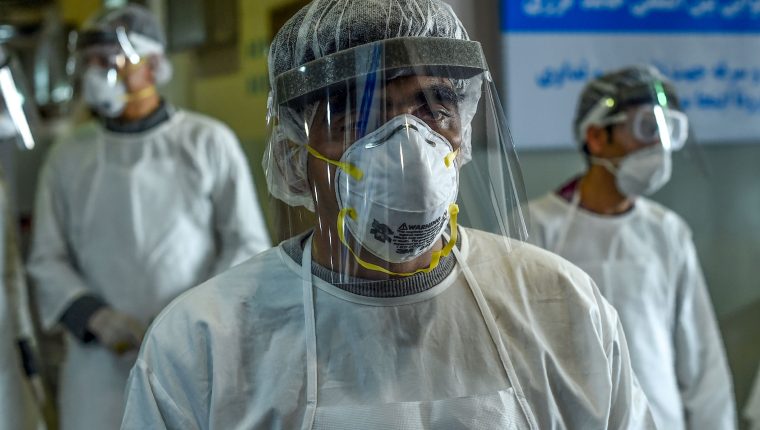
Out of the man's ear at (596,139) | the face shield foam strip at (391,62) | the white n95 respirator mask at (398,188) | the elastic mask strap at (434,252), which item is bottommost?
the man's ear at (596,139)

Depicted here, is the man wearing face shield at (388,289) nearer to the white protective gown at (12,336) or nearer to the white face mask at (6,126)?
the white protective gown at (12,336)

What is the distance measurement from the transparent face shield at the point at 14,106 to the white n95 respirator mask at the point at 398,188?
1308 millimetres

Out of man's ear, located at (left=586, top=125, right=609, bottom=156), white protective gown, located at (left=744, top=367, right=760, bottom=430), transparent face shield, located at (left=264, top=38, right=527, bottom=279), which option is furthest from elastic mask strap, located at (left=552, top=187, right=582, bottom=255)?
transparent face shield, located at (left=264, top=38, right=527, bottom=279)

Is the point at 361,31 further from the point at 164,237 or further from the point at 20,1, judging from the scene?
the point at 20,1

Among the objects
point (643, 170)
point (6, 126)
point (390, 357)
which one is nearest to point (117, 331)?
point (6, 126)

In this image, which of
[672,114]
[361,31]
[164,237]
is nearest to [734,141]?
[672,114]

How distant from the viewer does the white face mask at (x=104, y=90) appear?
99.7 inches

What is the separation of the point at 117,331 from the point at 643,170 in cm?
134

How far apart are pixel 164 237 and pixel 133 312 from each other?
0.68 ft

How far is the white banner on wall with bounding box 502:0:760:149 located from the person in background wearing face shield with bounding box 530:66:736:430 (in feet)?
1.15

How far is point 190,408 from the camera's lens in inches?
48.8

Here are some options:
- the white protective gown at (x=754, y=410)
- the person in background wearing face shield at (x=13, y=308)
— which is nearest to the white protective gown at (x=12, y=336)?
the person in background wearing face shield at (x=13, y=308)

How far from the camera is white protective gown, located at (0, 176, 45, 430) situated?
7.39ft

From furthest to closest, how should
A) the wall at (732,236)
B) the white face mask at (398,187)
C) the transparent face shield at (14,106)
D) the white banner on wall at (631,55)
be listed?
the wall at (732,236), the white banner on wall at (631,55), the transparent face shield at (14,106), the white face mask at (398,187)
